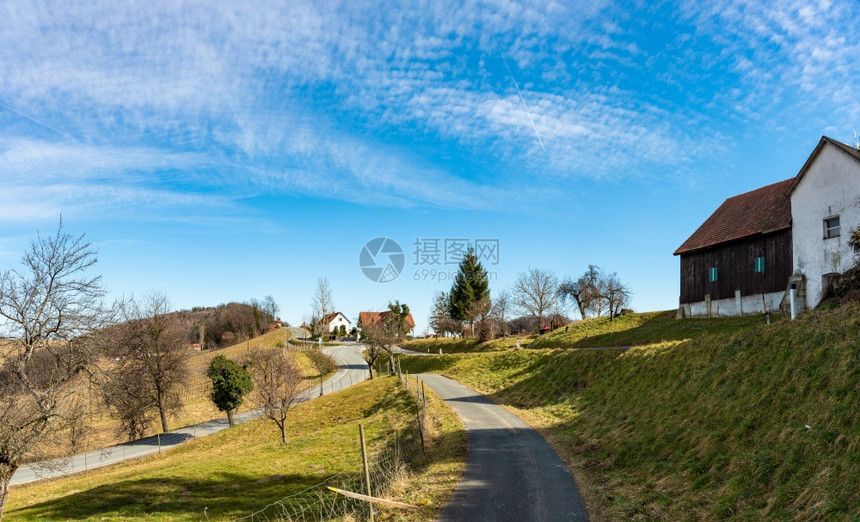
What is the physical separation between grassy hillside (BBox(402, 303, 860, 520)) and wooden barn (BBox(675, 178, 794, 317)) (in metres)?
12.7

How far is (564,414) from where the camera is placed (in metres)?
24.6

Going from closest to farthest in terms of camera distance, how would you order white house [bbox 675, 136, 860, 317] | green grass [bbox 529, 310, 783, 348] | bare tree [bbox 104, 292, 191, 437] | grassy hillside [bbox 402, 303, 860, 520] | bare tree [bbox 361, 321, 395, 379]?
grassy hillside [bbox 402, 303, 860, 520] → white house [bbox 675, 136, 860, 317] → green grass [bbox 529, 310, 783, 348] → bare tree [bbox 104, 292, 191, 437] → bare tree [bbox 361, 321, 395, 379]

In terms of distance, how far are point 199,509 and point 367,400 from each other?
21615 mm

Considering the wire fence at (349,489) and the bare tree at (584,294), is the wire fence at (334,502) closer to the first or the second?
the wire fence at (349,489)

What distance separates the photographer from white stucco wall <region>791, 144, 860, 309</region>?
934 inches

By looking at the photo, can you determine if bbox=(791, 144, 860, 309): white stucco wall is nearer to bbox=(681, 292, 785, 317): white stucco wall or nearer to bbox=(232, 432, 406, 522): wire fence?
bbox=(681, 292, 785, 317): white stucco wall

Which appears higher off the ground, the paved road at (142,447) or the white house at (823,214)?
the white house at (823,214)

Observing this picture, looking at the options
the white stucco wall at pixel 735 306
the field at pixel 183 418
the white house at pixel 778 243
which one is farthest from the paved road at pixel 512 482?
the field at pixel 183 418

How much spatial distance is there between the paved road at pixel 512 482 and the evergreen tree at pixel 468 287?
149 feet

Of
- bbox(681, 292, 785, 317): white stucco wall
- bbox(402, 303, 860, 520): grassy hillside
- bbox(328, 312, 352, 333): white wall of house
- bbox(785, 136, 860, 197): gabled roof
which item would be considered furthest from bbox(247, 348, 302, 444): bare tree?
bbox(328, 312, 352, 333): white wall of house

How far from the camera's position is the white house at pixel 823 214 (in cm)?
2373

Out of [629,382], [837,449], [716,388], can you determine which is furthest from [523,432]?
[837,449]

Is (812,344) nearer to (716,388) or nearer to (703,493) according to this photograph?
(716,388)

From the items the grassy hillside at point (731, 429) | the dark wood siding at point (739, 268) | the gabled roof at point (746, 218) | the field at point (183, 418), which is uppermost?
the gabled roof at point (746, 218)
